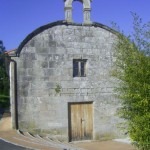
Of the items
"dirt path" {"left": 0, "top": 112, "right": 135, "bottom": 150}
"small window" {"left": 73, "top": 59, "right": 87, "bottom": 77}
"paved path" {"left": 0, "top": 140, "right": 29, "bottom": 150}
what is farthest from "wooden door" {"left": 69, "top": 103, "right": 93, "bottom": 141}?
"paved path" {"left": 0, "top": 140, "right": 29, "bottom": 150}

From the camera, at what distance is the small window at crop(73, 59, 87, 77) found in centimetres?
1702

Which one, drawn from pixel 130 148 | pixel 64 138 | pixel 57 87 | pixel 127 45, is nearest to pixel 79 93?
pixel 57 87

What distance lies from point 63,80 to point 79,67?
1.05 m

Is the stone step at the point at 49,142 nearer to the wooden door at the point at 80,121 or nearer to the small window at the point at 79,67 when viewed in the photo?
the wooden door at the point at 80,121

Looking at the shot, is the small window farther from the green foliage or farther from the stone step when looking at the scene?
the green foliage

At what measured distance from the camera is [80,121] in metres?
17.0

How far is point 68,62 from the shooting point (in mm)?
16766

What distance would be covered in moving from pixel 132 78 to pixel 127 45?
138 centimetres

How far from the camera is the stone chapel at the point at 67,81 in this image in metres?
16.1

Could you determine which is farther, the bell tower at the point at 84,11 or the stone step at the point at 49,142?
the bell tower at the point at 84,11

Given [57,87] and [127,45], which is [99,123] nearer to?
[57,87]

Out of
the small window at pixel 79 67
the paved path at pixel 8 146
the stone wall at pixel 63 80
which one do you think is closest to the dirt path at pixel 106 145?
the stone wall at pixel 63 80

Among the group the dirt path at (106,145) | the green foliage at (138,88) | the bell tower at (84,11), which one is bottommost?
the dirt path at (106,145)

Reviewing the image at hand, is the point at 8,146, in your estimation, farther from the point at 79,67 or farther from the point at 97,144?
the point at 79,67
